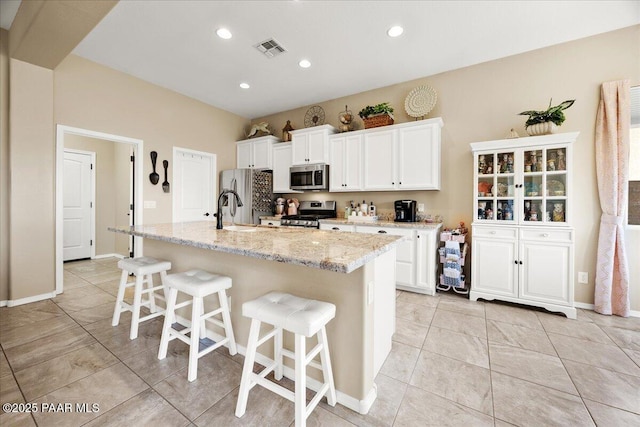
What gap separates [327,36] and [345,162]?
171cm

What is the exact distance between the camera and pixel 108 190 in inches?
216

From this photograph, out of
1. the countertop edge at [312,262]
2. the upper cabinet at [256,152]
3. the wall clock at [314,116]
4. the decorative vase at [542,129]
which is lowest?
the countertop edge at [312,262]

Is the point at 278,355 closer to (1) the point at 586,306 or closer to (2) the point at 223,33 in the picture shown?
(2) the point at 223,33

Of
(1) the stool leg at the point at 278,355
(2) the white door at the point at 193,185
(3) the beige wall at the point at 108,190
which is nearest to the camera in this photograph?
(1) the stool leg at the point at 278,355

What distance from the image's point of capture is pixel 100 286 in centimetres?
360

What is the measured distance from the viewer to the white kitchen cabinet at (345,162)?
4.00 m

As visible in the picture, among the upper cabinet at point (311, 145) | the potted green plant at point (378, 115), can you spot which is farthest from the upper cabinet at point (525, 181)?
the upper cabinet at point (311, 145)

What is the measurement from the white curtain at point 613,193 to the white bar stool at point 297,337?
10.2 ft

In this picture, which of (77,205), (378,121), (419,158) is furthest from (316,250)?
(77,205)

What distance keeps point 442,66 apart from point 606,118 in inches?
70.6

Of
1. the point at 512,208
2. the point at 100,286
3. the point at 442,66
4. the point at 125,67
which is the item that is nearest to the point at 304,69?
the point at 442,66

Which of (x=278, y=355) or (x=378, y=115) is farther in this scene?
(x=378, y=115)

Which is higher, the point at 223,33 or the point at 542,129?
the point at 223,33

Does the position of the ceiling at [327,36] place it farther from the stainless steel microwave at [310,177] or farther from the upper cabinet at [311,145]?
the stainless steel microwave at [310,177]
